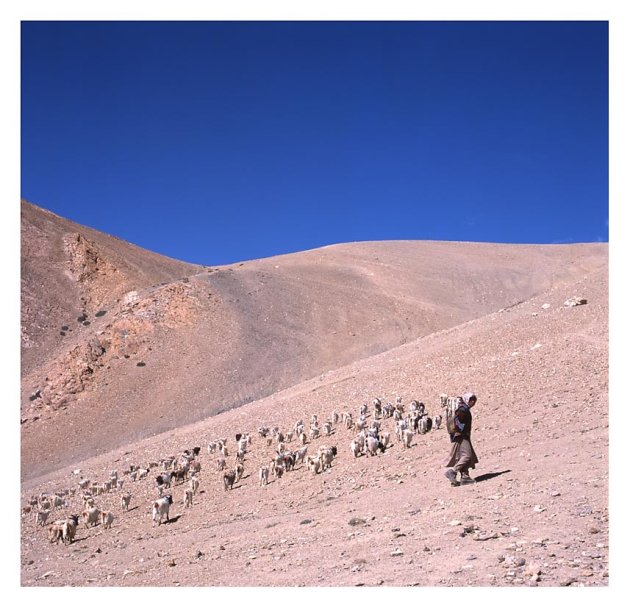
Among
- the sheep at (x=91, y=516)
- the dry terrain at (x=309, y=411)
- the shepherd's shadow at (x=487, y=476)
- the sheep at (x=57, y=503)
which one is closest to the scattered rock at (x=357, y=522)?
the dry terrain at (x=309, y=411)

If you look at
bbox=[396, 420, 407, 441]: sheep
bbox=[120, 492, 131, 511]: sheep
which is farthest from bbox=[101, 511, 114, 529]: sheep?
bbox=[396, 420, 407, 441]: sheep

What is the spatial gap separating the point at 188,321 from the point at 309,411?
2748 cm

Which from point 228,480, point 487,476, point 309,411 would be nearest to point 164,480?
point 228,480

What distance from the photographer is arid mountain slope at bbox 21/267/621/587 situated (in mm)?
7312

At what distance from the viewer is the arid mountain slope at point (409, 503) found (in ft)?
24.0

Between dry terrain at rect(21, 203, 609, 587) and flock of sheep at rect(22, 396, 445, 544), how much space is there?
299mm

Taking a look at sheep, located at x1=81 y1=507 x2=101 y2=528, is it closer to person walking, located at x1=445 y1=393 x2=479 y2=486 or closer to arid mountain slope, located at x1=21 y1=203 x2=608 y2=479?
person walking, located at x1=445 y1=393 x2=479 y2=486

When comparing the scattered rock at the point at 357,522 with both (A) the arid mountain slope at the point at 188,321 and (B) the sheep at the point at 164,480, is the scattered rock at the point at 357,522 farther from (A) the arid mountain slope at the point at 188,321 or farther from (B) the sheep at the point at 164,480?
(A) the arid mountain slope at the point at 188,321

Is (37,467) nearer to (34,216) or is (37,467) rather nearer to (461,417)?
(461,417)

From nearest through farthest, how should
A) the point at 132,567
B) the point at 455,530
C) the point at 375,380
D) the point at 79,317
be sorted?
the point at 455,530, the point at 132,567, the point at 375,380, the point at 79,317

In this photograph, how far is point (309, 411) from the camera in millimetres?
23625
